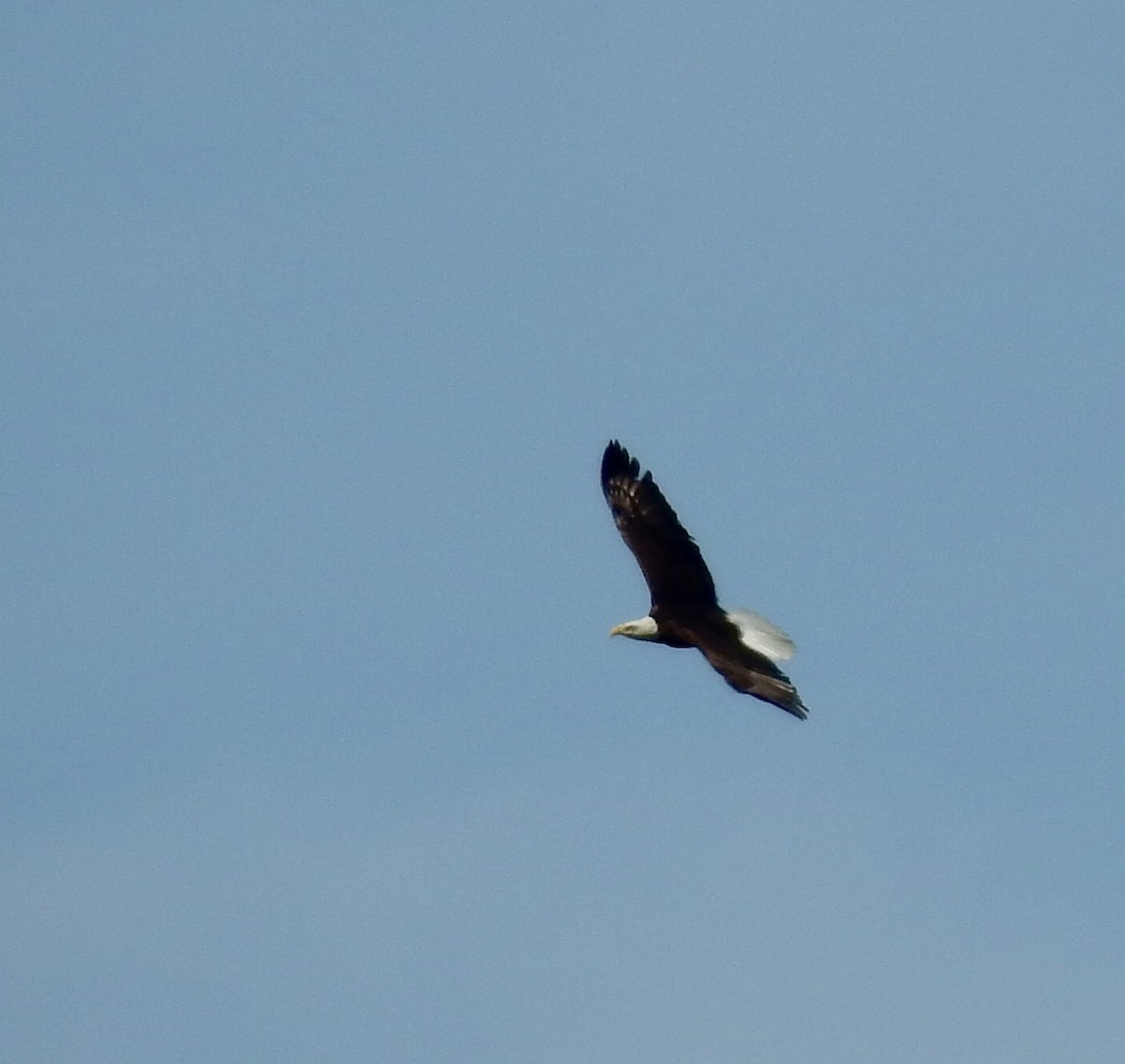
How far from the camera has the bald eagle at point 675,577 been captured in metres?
33.6

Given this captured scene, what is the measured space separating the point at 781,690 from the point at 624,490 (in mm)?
3459

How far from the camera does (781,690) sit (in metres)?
32.6

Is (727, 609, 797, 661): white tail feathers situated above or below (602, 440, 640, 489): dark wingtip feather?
below

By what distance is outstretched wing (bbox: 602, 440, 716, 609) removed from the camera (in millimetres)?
34062

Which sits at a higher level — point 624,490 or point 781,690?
point 624,490

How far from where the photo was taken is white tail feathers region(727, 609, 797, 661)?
3316 centimetres

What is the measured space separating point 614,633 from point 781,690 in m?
3.89

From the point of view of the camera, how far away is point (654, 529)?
34188mm

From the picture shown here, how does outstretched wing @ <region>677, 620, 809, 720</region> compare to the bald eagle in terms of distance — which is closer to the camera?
outstretched wing @ <region>677, 620, 809, 720</region>

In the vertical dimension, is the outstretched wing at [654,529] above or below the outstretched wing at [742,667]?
above

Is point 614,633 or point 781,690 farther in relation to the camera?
point 614,633

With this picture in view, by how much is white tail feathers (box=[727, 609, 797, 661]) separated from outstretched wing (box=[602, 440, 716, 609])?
507 millimetres

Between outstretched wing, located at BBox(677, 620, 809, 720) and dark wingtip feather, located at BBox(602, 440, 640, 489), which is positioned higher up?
dark wingtip feather, located at BBox(602, 440, 640, 489)

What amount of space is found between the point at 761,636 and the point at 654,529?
1980mm
